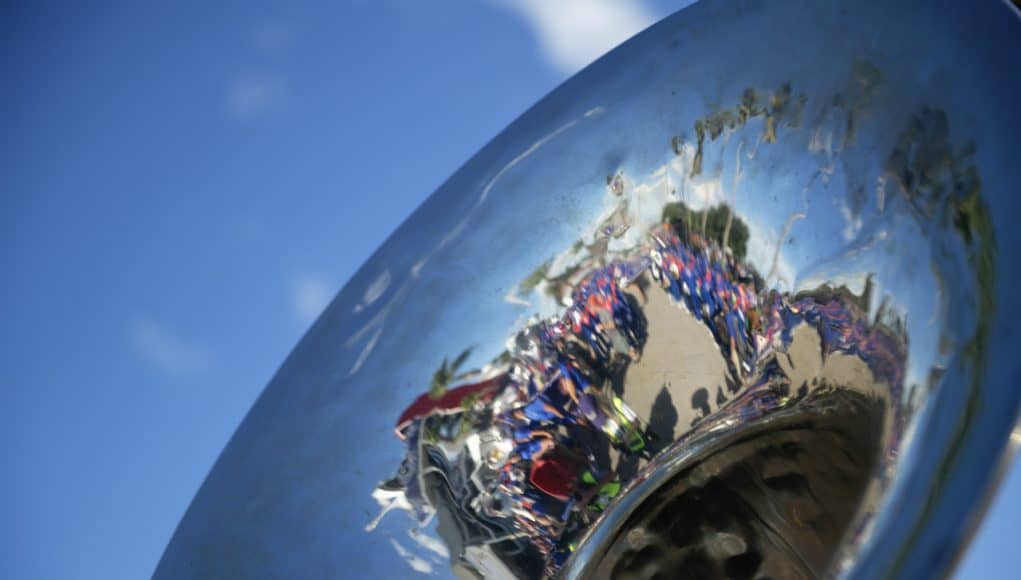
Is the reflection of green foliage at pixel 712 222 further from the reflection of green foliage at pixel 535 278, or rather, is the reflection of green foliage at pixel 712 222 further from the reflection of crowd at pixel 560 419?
the reflection of green foliage at pixel 535 278

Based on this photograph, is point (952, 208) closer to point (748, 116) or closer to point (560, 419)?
point (748, 116)

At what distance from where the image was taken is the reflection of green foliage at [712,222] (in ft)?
3.18

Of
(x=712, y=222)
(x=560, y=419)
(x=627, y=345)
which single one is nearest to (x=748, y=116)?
(x=712, y=222)

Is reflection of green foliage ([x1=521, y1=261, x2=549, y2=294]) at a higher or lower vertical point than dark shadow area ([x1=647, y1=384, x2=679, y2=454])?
higher

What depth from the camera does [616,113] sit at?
1.09 meters

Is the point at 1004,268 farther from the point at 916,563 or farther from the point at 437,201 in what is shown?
the point at 437,201

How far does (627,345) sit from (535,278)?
0.13 m

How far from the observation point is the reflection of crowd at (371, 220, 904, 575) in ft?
3.35

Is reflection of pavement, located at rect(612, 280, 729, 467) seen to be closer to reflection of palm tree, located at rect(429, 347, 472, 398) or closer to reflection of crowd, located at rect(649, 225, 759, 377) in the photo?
reflection of crowd, located at rect(649, 225, 759, 377)

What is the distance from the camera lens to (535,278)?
3.56 ft

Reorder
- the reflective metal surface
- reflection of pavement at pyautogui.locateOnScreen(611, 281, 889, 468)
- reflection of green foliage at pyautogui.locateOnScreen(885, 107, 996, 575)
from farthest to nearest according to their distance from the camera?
reflection of pavement at pyautogui.locateOnScreen(611, 281, 889, 468)
the reflective metal surface
reflection of green foliage at pyautogui.locateOnScreen(885, 107, 996, 575)

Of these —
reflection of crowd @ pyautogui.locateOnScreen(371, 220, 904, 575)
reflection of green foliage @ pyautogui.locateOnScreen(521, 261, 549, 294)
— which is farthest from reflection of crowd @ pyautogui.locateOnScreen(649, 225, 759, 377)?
reflection of green foliage @ pyautogui.locateOnScreen(521, 261, 549, 294)

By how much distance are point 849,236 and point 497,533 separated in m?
0.48

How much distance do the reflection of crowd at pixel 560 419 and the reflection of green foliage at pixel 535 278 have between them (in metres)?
0.04
